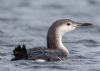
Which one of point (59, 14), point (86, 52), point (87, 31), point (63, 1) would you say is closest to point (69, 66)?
point (86, 52)

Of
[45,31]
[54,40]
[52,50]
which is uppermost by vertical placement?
[45,31]

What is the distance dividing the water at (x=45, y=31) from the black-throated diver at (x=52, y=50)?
5.9 inches

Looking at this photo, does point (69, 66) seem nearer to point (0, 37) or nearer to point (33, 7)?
point (0, 37)

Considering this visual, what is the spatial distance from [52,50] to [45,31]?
5104 millimetres

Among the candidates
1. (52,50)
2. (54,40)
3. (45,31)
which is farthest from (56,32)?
(45,31)

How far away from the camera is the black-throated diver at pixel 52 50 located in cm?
1645

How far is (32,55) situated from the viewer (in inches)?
660

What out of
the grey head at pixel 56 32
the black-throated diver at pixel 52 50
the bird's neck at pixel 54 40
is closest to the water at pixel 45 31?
Result: the black-throated diver at pixel 52 50

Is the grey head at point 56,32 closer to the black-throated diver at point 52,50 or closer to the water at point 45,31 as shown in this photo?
the black-throated diver at point 52,50

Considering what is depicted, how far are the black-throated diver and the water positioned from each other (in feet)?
0.49

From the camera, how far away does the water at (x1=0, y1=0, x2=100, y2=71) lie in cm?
1670

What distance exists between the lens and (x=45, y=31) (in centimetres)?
2239

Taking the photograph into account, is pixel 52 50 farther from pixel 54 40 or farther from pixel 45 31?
pixel 45 31

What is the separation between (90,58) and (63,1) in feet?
39.3
